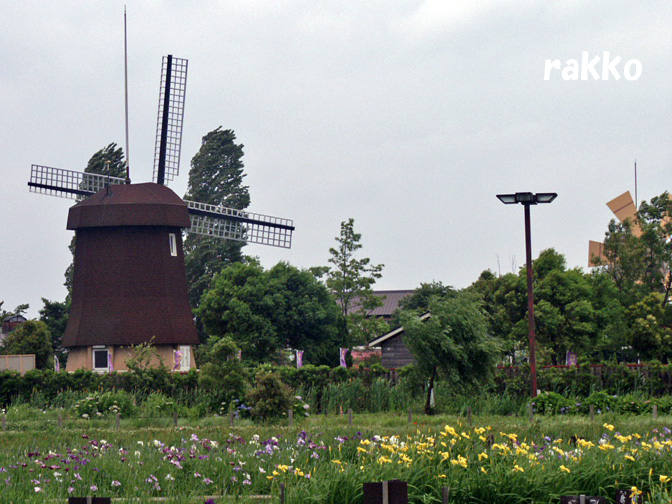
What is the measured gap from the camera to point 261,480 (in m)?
13.6

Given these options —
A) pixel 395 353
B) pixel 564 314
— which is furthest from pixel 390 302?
pixel 395 353

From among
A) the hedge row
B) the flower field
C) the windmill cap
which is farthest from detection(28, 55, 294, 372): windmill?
the flower field

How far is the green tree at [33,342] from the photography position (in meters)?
57.6

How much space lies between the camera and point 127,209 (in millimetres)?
46531

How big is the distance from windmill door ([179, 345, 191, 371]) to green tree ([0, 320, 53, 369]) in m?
13.5

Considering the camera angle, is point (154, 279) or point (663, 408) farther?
point (154, 279)

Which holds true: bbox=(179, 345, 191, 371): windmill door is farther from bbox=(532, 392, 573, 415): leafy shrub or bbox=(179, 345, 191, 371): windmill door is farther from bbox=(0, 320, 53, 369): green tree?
bbox=(532, 392, 573, 415): leafy shrub

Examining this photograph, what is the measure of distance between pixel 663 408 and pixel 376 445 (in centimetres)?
1566

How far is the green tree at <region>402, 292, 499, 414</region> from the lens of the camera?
27.3 m

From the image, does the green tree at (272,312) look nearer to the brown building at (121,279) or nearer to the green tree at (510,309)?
the brown building at (121,279)

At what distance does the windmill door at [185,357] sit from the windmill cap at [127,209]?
5964 mm

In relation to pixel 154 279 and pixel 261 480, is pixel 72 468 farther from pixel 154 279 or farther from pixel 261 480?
pixel 154 279

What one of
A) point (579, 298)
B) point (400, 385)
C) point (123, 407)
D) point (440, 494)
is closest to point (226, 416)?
point (123, 407)

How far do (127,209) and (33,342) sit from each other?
15.6 meters
